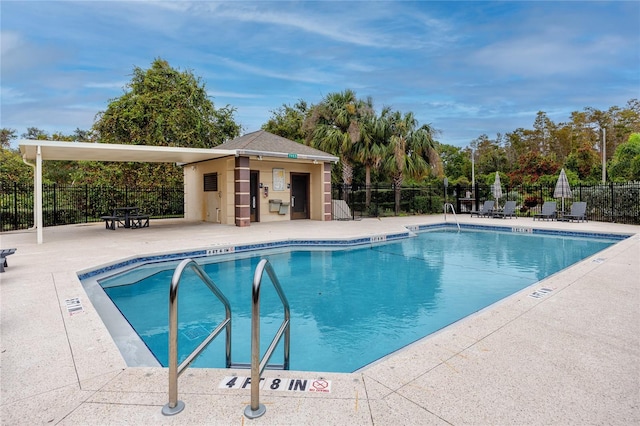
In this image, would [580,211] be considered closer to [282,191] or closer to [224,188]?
[282,191]

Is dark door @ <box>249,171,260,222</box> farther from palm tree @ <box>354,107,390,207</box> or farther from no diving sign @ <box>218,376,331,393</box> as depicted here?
no diving sign @ <box>218,376,331,393</box>

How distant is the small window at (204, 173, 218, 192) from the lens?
15218 millimetres

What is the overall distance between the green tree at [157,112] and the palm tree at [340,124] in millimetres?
7570

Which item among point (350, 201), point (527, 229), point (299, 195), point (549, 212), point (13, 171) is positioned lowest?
point (527, 229)

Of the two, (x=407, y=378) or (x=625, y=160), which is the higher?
(x=625, y=160)

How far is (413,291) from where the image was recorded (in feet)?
20.7

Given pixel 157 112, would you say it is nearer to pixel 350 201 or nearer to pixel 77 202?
pixel 77 202

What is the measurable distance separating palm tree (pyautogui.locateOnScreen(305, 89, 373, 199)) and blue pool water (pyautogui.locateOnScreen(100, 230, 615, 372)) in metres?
9.75

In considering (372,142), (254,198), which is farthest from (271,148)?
(372,142)

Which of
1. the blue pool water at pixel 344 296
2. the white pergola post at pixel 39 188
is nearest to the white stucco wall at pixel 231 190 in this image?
the blue pool water at pixel 344 296

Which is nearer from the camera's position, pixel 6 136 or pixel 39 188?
pixel 39 188

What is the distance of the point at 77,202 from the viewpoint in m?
16.8

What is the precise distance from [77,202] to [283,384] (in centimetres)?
1832

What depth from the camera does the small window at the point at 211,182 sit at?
1522 centimetres
